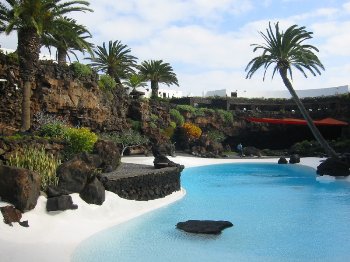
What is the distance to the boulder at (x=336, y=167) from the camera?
22375mm

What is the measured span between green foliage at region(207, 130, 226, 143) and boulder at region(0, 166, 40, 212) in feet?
124

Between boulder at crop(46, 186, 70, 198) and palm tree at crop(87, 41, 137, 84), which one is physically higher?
palm tree at crop(87, 41, 137, 84)

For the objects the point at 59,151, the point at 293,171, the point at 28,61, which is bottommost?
the point at 293,171

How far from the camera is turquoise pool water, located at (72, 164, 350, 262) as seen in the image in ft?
26.4

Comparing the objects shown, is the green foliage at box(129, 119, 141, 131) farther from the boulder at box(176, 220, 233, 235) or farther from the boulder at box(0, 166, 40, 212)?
the boulder at box(0, 166, 40, 212)

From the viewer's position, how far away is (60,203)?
9.95 m

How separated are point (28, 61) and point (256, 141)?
36.0 m

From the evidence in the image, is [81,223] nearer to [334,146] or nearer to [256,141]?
[334,146]

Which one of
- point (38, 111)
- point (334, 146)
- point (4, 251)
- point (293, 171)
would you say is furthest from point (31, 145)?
point (334, 146)

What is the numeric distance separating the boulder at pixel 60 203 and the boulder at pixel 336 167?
57.9 ft

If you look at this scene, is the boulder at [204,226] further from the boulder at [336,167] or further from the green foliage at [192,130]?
the green foliage at [192,130]

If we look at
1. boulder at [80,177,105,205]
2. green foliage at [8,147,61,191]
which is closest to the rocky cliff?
green foliage at [8,147,61,191]

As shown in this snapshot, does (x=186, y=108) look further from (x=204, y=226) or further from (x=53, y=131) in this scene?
(x=204, y=226)

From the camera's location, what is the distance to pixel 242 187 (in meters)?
19.5
